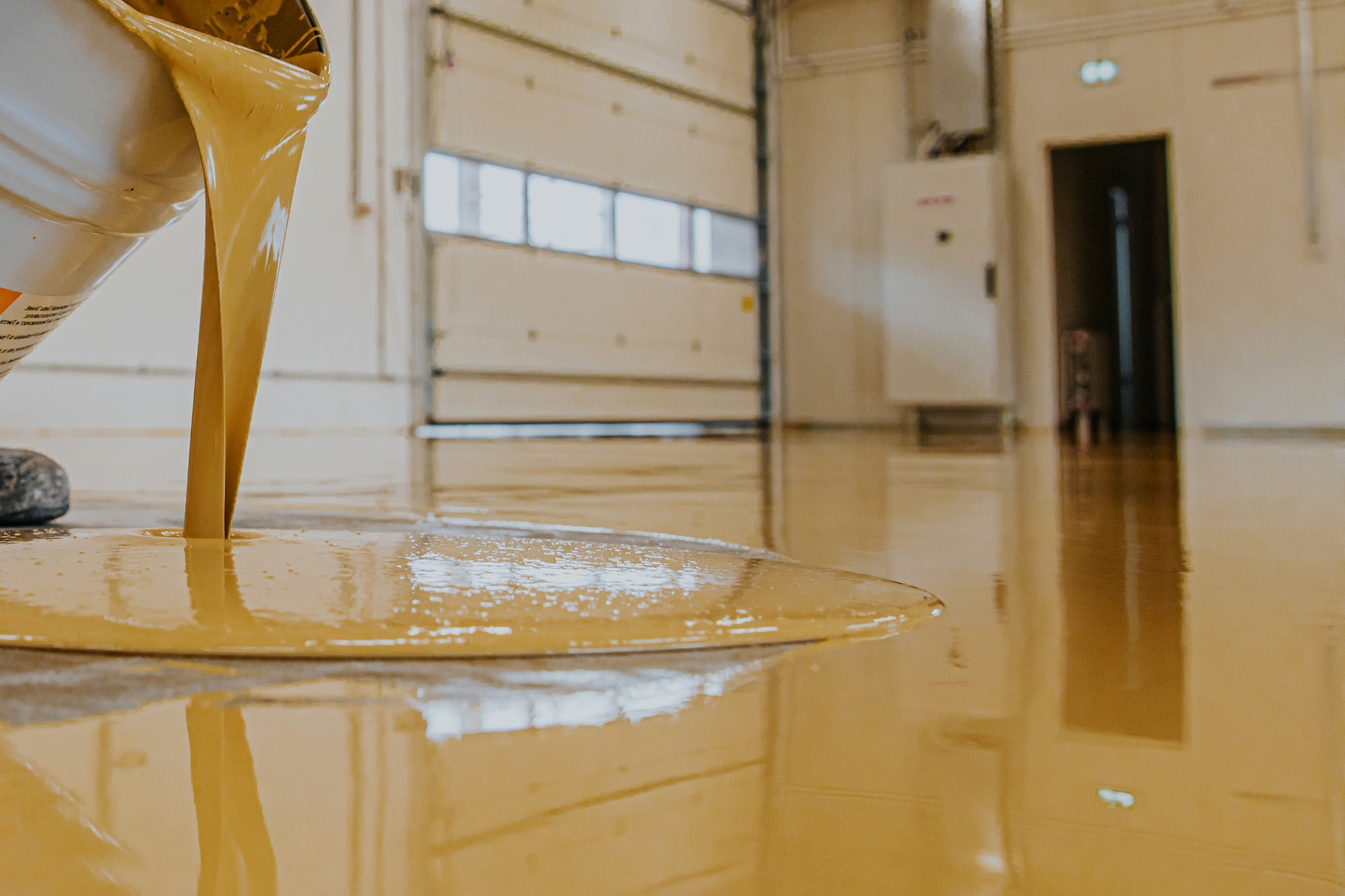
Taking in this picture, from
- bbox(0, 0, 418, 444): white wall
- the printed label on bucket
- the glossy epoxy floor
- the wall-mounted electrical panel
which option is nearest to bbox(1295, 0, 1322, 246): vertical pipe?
the wall-mounted electrical panel

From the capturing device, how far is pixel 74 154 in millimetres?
1005

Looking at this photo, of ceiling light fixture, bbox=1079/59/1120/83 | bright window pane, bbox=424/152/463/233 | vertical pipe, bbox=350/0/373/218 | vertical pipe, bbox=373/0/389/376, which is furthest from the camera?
ceiling light fixture, bbox=1079/59/1120/83

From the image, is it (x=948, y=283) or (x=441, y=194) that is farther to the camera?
(x=948, y=283)

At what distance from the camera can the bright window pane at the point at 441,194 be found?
23.7 feet

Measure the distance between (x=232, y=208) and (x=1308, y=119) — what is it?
895cm

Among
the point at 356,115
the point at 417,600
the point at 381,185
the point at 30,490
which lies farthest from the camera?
the point at 381,185

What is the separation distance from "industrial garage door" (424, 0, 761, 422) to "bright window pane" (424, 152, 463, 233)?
0.04 ft

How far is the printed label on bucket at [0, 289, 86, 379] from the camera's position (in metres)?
1.09

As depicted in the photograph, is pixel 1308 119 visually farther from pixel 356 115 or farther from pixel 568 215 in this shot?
pixel 356 115

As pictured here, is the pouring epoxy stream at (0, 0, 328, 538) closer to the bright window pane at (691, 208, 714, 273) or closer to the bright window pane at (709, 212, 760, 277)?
the bright window pane at (691, 208, 714, 273)

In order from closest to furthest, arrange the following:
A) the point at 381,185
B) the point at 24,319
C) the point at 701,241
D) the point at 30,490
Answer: the point at 24,319
the point at 30,490
the point at 381,185
the point at 701,241

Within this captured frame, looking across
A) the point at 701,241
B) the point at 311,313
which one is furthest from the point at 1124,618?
the point at 701,241

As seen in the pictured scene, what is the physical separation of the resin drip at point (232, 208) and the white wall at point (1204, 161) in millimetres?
8619

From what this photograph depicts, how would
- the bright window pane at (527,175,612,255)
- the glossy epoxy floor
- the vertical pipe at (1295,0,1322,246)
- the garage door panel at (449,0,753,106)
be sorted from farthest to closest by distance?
the vertical pipe at (1295,0,1322,246) < the bright window pane at (527,175,612,255) < the garage door panel at (449,0,753,106) < the glossy epoxy floor
